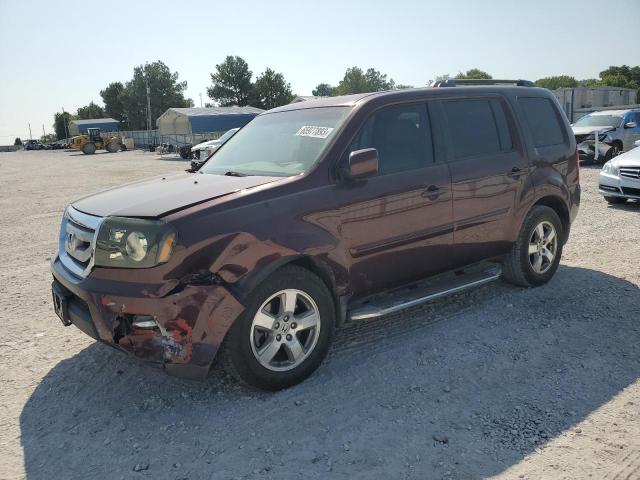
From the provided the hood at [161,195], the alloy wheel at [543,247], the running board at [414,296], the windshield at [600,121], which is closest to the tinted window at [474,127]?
the alloy wheel at [543,247]

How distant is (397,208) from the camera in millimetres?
3863

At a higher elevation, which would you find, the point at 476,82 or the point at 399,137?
the point at 476,82

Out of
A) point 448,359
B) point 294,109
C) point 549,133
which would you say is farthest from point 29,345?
point 549,133

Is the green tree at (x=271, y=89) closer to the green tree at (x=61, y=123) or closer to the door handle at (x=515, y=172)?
the green tree at (x=61, y=123)

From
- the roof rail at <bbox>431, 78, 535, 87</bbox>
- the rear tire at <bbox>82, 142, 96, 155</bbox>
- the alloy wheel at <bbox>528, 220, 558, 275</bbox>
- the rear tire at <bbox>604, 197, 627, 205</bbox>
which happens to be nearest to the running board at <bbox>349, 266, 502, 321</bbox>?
the alloy wheel at <bbox>528, 220, 558, 275</bbox>

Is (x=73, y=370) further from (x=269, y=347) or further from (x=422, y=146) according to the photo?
(x=422, y=146)

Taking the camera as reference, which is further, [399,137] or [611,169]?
[611,169]

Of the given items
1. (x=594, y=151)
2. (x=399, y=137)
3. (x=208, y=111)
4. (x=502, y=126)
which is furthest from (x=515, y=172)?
(x=208, y=111)

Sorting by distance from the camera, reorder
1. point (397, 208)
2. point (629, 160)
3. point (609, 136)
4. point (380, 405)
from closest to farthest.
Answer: point (380, 405), point (397, 208), point (629, 160), point (609, 136)

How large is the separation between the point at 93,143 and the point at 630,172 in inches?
1953

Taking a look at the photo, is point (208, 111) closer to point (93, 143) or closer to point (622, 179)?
point (93, 143)

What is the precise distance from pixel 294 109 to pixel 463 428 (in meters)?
2.82

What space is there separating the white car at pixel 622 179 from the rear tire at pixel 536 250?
4736 mm

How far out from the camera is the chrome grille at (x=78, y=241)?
3260 millimetres
